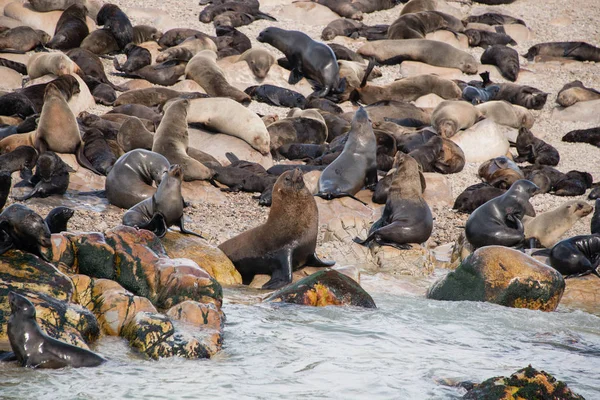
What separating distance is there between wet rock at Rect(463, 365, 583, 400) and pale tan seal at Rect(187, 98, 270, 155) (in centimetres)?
983

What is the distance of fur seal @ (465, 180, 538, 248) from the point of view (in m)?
9.84

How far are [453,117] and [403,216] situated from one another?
698cm

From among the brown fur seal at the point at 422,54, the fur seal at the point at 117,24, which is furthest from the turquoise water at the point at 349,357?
the brown fur seal at the point at 422,54

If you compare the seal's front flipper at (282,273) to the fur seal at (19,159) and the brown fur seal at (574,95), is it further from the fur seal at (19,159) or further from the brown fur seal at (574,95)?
the brown fur seal at (574,95)

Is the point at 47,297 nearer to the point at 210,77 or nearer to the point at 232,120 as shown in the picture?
the point at 232,120

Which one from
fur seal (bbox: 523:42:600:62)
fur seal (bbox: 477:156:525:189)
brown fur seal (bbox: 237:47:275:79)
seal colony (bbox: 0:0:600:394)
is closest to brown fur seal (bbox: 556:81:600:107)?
seal colony (bbox: 0:0:600:394)

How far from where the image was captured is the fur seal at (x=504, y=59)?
2095 cm

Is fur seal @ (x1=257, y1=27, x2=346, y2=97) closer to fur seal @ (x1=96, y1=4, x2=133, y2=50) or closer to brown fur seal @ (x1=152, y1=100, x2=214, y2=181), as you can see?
fur seal @ (x1=96, y1=4, x2=133, y2=50)

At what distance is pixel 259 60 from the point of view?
61.1ft

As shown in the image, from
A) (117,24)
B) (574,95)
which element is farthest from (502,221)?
Answer: (117,24)

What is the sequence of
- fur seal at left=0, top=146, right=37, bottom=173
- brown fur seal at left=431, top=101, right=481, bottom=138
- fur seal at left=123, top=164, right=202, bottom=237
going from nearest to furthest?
fur seal at left=123, top=164, right=202, bottom=237, fur seal at left=0, top=146, right=37, bottom=173, brown fur seal at left=431, top=101, right=481, bottom=138

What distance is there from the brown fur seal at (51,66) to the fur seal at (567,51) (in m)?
13.2

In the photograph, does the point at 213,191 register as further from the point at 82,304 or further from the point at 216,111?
the point at 82,304

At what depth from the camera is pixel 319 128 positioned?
15.2 metres
